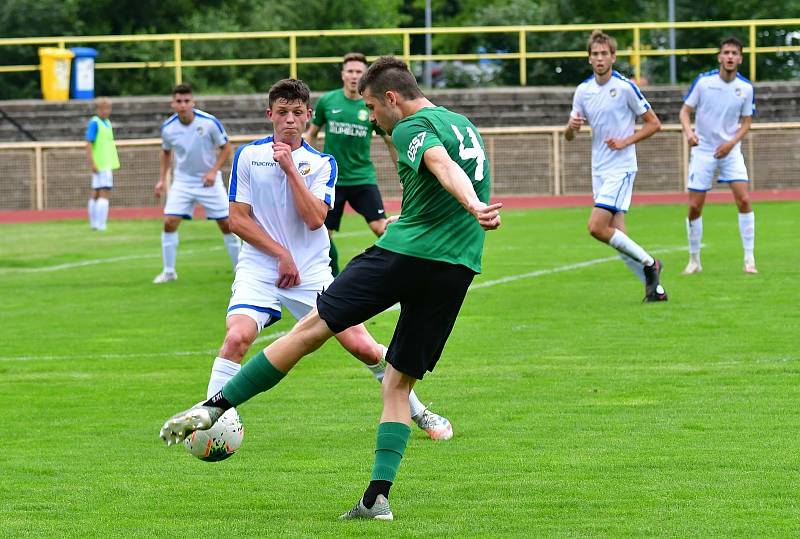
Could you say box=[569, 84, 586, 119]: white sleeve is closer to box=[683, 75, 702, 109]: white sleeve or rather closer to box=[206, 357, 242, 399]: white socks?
box=[683, 75, 702, 109]: white sleeve

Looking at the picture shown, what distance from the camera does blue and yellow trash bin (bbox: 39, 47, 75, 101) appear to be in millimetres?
35219

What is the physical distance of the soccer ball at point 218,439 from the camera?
22.0 ft

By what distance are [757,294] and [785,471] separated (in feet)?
23.6

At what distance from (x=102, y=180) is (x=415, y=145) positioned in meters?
21.5

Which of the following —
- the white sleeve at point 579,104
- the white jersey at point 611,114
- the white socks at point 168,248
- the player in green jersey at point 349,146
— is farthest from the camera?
the white socks at point 168,248

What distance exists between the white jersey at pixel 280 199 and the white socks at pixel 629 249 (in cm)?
566

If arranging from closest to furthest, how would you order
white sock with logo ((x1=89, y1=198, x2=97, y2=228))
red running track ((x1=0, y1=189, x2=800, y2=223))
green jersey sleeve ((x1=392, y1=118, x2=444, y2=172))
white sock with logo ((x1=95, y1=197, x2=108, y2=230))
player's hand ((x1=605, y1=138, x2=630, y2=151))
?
green jersey sleeve ((x1=392, y1=118, x2=444, y2=172)) → player's hand ((x1=605, y1=138, x2=630, y2=151)) → white sock with logo ((x1=95, y1=197, x2=108, y2=230)) → white sock with logo ((x1=89, y1=198, x2=97, y2=228)) → red running track ((x1=0, y1=189, x2=800, y2=223))

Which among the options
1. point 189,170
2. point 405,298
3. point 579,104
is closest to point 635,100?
point 579,104

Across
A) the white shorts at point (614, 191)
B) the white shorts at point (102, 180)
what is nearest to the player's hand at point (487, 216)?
the white shorts at point (614, 191)

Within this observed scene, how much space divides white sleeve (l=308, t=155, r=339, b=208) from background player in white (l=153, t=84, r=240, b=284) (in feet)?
28.5

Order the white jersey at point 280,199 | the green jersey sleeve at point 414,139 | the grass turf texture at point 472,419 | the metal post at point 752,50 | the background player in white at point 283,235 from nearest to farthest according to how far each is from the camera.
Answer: the green jersey sleeve at point 414,139
the grass turf texture at point 472,419
the background player in white at point 283,235
the white jersey at point 280,199
the metal post at point 752,50

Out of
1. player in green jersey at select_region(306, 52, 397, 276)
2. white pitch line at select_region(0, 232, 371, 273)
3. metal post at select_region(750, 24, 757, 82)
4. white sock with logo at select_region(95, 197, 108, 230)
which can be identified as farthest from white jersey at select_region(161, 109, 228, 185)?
metal post at select_region(750, 24, 757, 82)

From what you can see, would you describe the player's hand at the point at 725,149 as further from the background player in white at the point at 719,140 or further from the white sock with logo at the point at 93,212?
the white sock with logo at the point at 93,212

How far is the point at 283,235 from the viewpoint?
8188 mm
